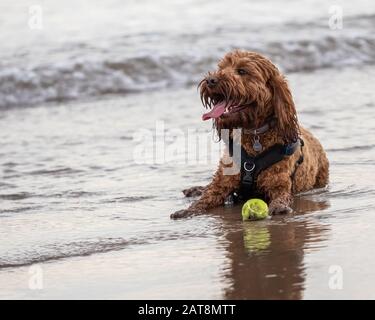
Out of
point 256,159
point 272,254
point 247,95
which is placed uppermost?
point 247,95

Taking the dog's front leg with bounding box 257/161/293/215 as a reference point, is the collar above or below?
above

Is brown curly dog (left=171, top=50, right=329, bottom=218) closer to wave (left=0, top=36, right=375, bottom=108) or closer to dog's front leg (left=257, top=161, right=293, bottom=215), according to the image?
dog's front leg (left=257, top=161, right=293, bottom=215)

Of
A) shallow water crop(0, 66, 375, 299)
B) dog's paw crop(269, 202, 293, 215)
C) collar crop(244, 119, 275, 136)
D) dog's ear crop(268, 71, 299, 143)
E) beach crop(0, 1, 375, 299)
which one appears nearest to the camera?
shallow water crop(0, 66, 375, 299)

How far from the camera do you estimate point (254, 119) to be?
762 cm

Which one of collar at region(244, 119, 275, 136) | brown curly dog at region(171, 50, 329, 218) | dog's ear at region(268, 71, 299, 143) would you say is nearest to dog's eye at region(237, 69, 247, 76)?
brown curly dog at region(171, 50, 329, 218)

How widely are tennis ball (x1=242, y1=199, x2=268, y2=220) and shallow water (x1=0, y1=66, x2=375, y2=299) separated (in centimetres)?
9

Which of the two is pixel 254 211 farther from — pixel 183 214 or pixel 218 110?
pixel 218 110

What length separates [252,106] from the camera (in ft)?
24.9

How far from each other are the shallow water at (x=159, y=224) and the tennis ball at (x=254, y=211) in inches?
3.7

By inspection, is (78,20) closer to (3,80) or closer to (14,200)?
(3,80)

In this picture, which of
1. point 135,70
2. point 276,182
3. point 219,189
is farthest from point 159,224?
point 135,70

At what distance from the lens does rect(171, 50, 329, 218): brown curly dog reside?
7.42 meters

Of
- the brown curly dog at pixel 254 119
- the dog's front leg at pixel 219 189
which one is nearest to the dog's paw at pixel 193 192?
the brown curly dog at pixel 254 119

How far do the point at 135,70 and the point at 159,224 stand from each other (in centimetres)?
942
